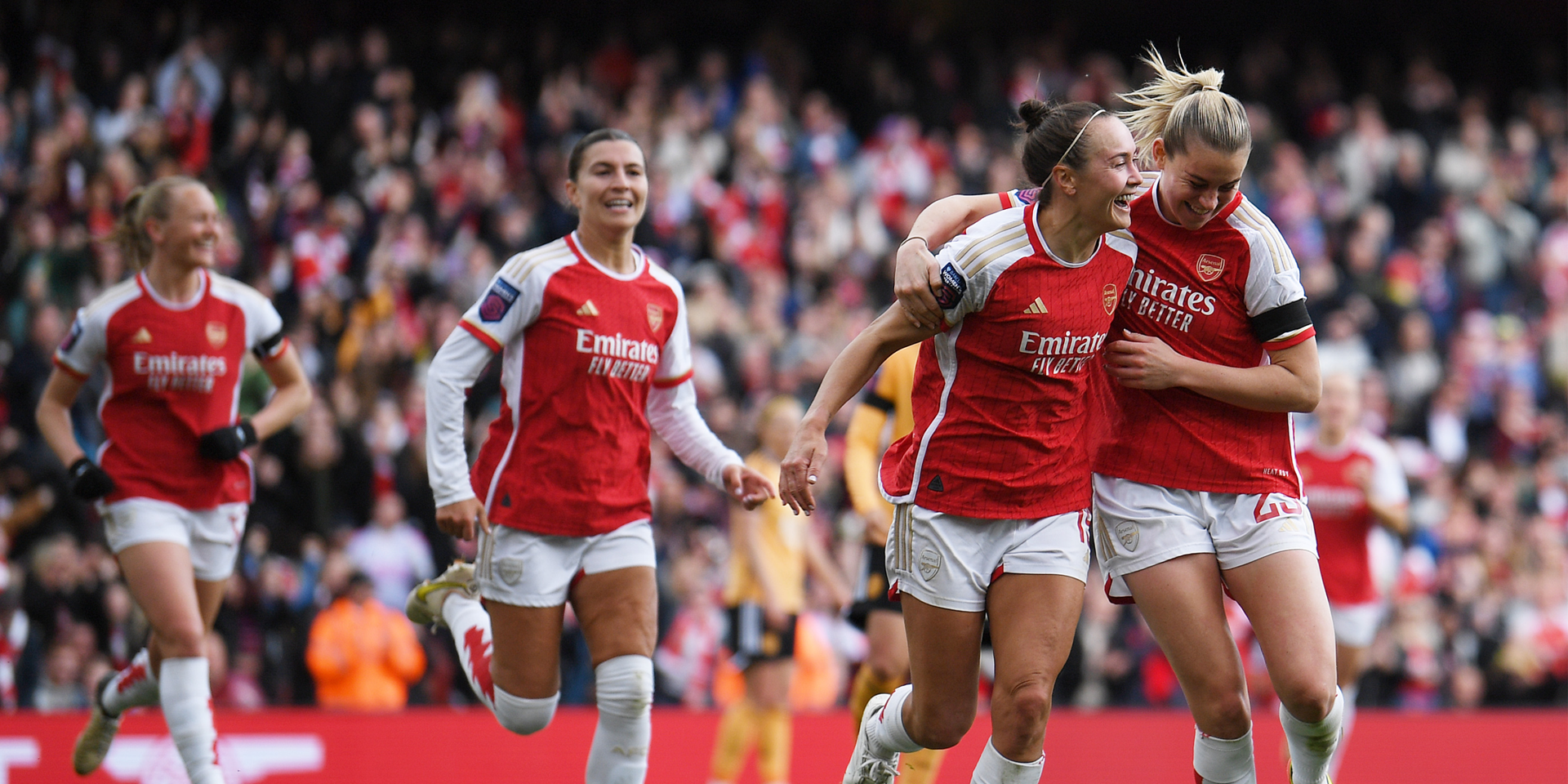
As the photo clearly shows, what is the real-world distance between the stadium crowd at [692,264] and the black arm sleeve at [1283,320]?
21.4 ft

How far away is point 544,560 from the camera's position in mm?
5199

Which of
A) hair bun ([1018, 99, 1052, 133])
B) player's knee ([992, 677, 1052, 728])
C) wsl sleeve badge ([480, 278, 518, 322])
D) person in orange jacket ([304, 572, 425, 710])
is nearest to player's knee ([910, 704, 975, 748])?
player's knee ([992, 677, 1052, 728])

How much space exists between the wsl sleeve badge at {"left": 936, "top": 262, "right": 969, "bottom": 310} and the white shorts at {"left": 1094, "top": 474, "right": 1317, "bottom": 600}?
90cm

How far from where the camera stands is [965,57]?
18.7 m

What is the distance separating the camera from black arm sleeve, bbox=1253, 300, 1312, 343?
4.68 metres

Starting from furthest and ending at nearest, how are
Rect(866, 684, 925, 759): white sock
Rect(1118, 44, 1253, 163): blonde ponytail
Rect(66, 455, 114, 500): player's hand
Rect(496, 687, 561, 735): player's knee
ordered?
Rect(66, 455, 114, 500): player's hand
Rect(496, 687, 561, 735): player's knee
Rect(866, 684, 925, 759): white sock
Rect(1118, 44, 1253, 163): blonde ponytail

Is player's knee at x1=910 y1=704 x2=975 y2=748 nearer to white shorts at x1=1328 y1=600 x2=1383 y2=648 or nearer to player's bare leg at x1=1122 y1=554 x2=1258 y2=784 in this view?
player's bare leg at x1=1122 y1=554 x2=1258 y2=784

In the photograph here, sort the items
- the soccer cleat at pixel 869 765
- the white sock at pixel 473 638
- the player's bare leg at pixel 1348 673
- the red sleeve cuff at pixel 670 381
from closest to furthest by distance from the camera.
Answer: the soccer cleat at pixel 869 765
the white sock at pixel 473 638
the red sleeve cuff at pixel 670 381
the player's bare leg at pixel 1348 673

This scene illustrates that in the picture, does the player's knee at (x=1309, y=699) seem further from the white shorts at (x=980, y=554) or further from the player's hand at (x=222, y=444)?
the player's hand at (x=222, y=444)

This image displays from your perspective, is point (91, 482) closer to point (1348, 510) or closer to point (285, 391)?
point (285, 391)

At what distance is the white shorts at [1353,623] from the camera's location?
8344mm

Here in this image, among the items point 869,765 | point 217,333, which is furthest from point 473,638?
point 217,333

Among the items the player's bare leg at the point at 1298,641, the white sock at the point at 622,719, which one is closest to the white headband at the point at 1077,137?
the player's bare leg at the point at 1298,641

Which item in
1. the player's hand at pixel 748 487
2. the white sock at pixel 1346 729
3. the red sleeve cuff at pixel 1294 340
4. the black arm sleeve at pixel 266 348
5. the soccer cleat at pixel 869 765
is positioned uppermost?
the black arm sleeve at pixel 266 348
